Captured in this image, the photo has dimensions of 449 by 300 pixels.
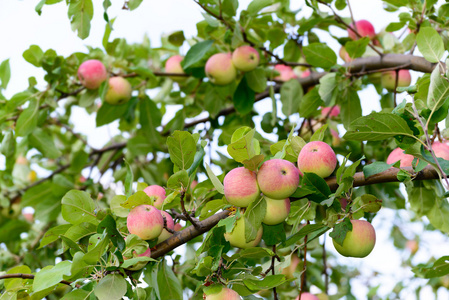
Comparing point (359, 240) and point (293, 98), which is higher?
point (359, 240)

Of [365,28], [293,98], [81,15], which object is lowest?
[293,98]

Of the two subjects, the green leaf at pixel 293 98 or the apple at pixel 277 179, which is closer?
the apple at pixel 277 179

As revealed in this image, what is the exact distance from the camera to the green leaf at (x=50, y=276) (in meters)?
1.06

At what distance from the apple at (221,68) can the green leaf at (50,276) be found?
44.5 inches

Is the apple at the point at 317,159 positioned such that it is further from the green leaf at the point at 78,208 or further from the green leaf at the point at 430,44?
the green leaf at the point at 78,208

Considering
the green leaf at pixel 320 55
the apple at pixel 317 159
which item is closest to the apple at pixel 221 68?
the green leaf at pixel 320 55

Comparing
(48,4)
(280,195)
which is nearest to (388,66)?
(280,195)

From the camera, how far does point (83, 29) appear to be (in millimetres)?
1767

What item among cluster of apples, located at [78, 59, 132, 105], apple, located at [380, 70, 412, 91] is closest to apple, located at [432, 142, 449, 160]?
apple, located at [380, 70, 412, 91]

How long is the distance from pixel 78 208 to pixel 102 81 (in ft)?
3.21

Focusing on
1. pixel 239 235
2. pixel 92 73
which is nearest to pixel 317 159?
pixel 239 235

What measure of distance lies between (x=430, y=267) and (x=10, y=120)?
1870 mm

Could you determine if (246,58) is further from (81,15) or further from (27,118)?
(27,118)

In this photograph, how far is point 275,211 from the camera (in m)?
1.13
